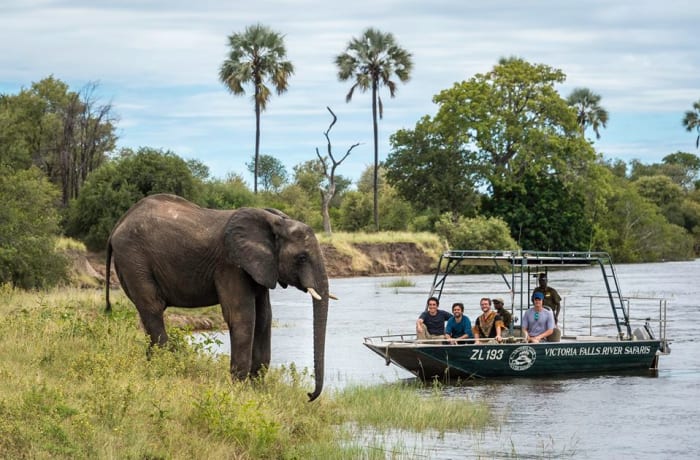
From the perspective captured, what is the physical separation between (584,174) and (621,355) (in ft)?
180

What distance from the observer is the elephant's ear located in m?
14.1

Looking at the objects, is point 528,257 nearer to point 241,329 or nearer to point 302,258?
point 302,258

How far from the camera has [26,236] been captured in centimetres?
3444

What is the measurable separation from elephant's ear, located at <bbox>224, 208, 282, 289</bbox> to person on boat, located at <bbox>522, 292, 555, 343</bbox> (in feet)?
27.8

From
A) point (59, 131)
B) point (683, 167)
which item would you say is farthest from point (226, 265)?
point (683, 167)

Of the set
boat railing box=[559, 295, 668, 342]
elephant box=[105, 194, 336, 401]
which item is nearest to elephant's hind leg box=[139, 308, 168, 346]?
elephant box=[105, 194, 336, 401]

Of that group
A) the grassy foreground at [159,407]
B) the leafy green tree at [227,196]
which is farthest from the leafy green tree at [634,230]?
the grassy foreground at [159,407]

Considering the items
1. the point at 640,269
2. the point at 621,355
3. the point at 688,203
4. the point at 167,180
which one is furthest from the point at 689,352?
the point at 688,203

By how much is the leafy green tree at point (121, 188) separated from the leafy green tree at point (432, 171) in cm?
2713

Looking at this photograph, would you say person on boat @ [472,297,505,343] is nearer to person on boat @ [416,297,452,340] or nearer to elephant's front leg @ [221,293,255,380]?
person on boat @ [416,297,452,340]

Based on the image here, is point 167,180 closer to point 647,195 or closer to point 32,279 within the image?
point 32,279

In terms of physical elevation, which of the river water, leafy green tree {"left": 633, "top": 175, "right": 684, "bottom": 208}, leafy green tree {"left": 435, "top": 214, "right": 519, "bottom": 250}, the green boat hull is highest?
leafy green tree {"left": 633, "top": 175, "right": 684, "bottom": 208}

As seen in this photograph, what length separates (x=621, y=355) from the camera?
2333cm

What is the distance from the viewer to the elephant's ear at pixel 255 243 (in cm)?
1410
